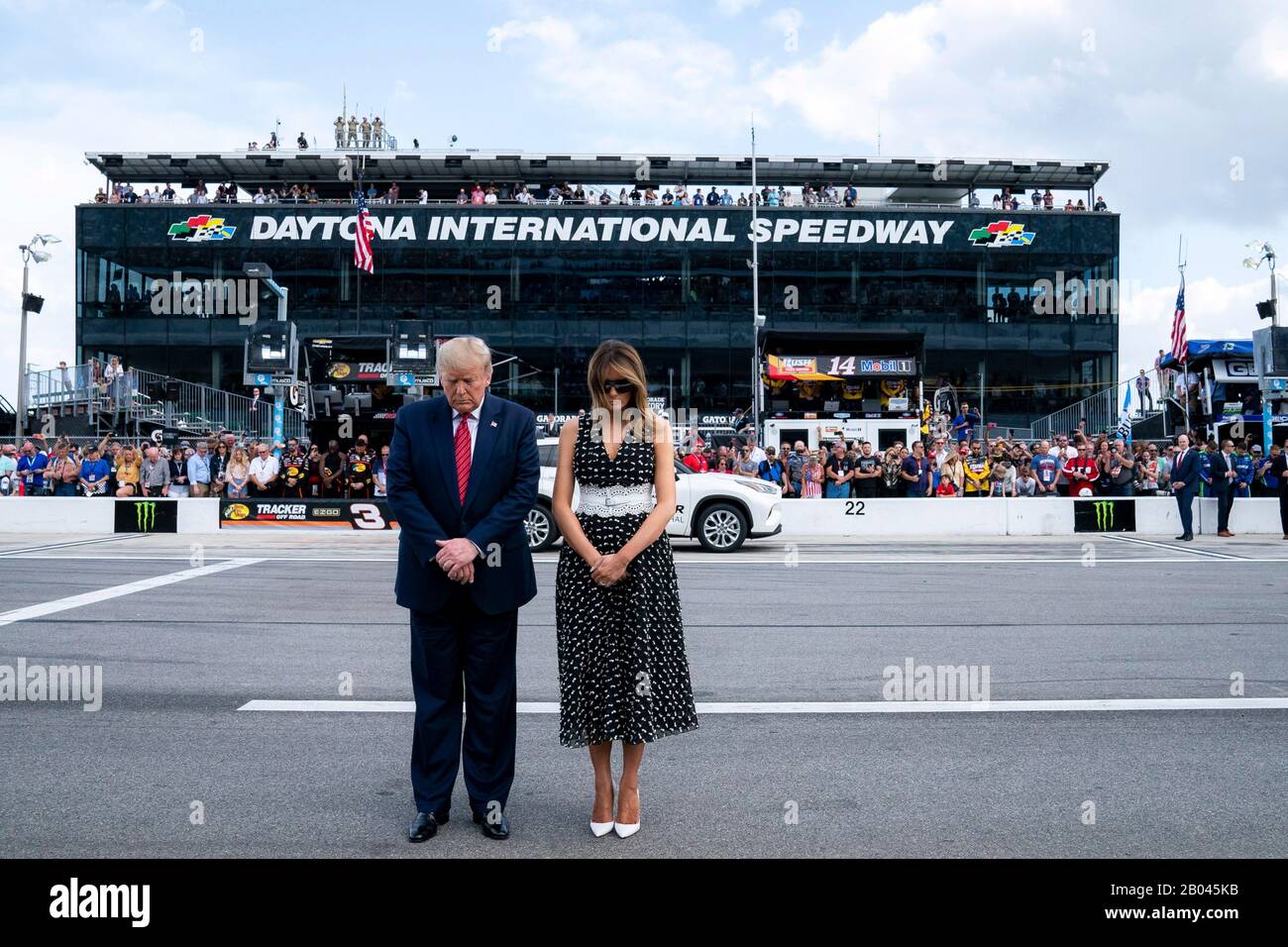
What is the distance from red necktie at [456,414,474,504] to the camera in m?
4.15

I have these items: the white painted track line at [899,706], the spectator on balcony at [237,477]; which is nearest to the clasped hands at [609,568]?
the white painted track line at [899,706]

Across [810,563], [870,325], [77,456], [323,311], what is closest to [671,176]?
[870,325]

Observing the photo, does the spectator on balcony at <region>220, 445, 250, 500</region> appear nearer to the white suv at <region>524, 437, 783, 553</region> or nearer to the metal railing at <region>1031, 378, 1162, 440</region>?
the white suv at <region>524, 437, 783, 553</region>

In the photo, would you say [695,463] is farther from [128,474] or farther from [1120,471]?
[128,474]

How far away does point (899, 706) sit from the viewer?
614cm

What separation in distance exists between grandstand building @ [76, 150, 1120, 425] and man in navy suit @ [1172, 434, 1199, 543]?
91.9 ft

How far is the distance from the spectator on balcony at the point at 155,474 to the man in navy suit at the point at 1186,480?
1904 centimetres

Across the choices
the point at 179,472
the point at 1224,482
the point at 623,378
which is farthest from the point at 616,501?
the point at 179,472

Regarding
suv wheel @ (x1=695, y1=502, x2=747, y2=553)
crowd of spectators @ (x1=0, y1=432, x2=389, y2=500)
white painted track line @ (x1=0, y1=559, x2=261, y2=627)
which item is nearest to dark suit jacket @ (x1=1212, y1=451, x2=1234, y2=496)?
suv wheel @ (x1=695, y1=502, x2=747, y2=553)

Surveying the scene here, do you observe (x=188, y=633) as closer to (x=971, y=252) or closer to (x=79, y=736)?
(x=79, y=736)

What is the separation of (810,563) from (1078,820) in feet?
33.1

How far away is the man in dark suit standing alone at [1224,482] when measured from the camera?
719 inches

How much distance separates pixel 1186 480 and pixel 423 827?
17372mm

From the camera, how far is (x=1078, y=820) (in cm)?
416
